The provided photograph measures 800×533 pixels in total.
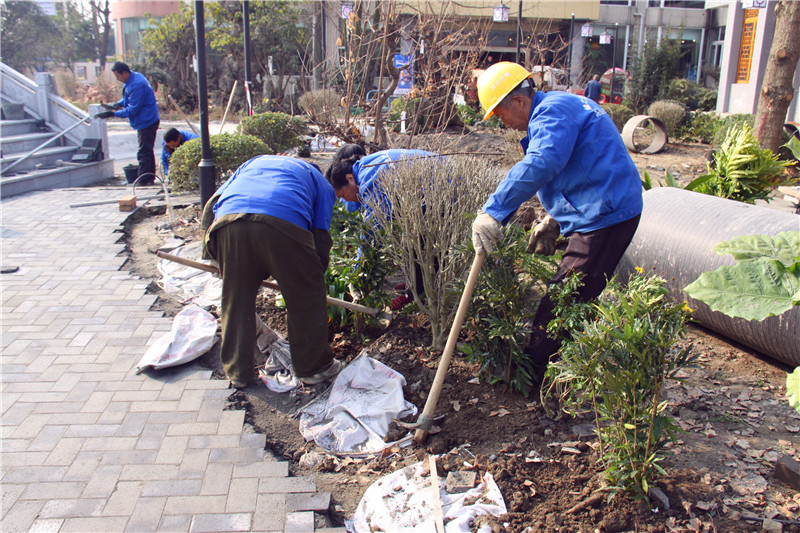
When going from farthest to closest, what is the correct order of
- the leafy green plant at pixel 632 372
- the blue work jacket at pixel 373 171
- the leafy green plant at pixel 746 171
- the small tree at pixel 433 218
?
1. the leafy green plant at pixel 746 171
2. the blue work jacket at pixel 373 171
3. the small tree at pixel 433 218
4. the leafy green plant at pixel 632 372

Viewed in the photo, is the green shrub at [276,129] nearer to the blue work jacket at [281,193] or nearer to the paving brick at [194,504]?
the blue work jacket at [281,193]

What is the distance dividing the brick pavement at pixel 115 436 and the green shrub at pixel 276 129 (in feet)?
18.8

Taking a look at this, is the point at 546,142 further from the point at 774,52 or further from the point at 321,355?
the point at 774,52

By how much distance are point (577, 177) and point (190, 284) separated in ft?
12.2

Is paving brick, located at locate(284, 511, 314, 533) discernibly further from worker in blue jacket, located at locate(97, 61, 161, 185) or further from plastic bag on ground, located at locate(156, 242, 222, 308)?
worker in blue jacket, located at locate(97, 61, 161, 185)

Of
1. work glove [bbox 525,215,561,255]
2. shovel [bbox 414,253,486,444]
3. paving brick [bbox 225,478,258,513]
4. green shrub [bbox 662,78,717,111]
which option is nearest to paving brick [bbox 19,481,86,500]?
paving brick [bbox 225,478,258,513]

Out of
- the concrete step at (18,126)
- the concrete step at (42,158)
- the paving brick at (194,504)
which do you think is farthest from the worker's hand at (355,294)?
the concrete step at (18,126)

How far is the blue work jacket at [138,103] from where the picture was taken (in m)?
9.75

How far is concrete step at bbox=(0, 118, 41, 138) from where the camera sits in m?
11.0

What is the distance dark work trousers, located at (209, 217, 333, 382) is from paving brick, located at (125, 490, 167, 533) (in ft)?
3.60

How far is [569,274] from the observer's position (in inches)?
128

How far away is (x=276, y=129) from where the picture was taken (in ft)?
34.6

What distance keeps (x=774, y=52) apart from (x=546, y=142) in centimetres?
634

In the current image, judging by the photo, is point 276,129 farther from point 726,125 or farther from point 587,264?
point 726,125
